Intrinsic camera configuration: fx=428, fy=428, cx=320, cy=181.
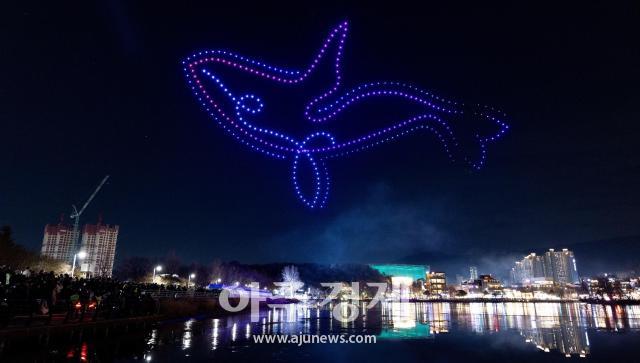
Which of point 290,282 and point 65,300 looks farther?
point 290,282

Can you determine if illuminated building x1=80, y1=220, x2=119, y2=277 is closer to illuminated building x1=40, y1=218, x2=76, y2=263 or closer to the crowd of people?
illuminated building x1=40, y1=218, x2=76, y2=263

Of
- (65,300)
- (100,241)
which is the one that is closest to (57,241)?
(100,241)

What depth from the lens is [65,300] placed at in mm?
20031

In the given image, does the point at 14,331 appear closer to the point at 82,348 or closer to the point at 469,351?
the point at 82,348

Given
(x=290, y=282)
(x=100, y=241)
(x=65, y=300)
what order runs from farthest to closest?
(x=100, y=241), (x=290, y=282), (x=65, y=300)

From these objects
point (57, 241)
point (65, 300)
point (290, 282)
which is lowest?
point (65, 300)

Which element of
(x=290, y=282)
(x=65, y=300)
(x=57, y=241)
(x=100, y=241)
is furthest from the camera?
(x=100, y=241)

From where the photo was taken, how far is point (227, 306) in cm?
4662

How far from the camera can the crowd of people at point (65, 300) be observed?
53.5 ft

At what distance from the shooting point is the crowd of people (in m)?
16.3

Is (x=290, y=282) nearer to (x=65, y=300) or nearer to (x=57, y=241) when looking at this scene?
(x=57, y=241)

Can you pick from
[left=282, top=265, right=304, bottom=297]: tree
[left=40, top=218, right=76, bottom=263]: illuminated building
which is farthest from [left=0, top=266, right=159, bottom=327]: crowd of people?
[left=40, top=218, right=76, bottom=263]: illuminated building

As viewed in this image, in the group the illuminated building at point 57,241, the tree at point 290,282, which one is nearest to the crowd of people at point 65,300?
the tree at point 290,282

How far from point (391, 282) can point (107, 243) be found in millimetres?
124023
